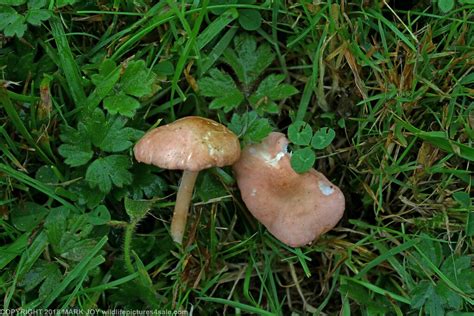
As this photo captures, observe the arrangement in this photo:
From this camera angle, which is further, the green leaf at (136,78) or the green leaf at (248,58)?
the green leaf at (248,58)

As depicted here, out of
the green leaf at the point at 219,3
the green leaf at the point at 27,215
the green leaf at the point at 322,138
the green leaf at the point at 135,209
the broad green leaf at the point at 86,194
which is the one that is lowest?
the green leaf at the point at 27,215

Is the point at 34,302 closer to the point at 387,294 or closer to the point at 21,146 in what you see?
the point at 21,146

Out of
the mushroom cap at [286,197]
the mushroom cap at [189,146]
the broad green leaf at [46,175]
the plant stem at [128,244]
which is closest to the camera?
the mushroom cap at [189,146]

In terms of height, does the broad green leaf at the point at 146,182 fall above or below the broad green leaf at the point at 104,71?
below

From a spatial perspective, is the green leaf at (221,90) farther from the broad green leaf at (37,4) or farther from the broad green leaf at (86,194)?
the broad green leaf at (37,4)

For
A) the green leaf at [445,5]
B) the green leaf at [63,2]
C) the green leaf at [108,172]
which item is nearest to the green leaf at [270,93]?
the green leaf at [108,172]

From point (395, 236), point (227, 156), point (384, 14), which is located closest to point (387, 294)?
point (395, 236)

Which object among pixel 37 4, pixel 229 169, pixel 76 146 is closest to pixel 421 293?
pixel 229 169

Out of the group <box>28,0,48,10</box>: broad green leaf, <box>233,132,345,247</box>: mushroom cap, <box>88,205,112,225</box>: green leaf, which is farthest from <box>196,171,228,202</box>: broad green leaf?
<box>28,0,48,10</box>: broad green leaf

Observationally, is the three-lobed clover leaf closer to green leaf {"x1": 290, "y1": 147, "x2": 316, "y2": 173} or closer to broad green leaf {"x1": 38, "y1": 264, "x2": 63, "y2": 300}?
green leaf {"x1": 290, "y1": 147, "x2": 316, "y2": 173}
